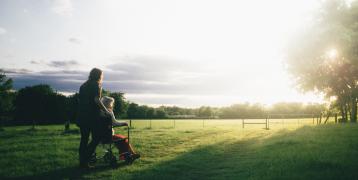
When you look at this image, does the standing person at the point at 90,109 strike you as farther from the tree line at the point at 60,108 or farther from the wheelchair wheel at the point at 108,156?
the tree line at the point at 60,108

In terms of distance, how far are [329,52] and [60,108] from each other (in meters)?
63.6

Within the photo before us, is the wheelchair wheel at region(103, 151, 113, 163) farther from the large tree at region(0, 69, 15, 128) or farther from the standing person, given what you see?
the large tree at region(0, 69, 15, 128)

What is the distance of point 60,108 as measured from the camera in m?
78.8

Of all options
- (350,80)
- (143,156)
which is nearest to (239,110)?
(350,80)

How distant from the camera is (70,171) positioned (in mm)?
9922

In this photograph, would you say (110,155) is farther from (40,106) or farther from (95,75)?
(40,106)

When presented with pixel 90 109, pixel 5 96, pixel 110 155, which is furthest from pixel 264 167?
pixel 5 96

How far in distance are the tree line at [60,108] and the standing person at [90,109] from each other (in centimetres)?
2271

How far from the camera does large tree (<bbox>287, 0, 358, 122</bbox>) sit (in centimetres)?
3131

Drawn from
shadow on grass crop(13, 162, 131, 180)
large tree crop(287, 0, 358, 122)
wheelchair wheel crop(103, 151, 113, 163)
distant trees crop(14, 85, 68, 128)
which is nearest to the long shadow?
shadow on grass crop(13, 162, 131, 180)

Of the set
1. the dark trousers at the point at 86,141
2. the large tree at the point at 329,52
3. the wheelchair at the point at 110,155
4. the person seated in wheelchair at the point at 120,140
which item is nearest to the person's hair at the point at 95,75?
the person seated in wheelchair at the point at 120,140

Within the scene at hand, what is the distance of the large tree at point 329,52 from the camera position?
31.3 m

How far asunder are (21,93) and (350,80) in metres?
72.8

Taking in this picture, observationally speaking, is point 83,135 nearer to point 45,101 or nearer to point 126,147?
point 126,147
